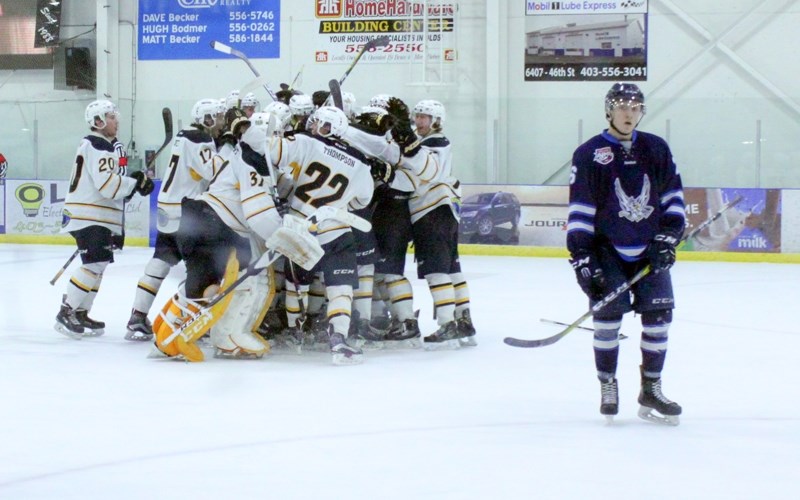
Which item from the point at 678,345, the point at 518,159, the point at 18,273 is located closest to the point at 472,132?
the point at 518,159

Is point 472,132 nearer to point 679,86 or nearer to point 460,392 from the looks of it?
point 679,86

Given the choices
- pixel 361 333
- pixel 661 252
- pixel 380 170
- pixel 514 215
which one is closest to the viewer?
pixel 661 252

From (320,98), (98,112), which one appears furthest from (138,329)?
(320,98)

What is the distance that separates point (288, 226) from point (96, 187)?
1.30m

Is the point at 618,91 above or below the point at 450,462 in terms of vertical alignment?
above

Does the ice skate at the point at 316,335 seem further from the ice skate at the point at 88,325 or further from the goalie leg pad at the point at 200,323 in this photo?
the ice skate at the point at 88,325

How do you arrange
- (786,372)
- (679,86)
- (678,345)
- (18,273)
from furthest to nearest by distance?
(679,86)
(18,273)
(678,345)
(786,372)

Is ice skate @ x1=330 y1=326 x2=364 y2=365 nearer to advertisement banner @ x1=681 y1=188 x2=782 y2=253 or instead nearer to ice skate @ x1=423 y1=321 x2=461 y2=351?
ice skate @ x1=423 y1=321 x2=461 y2=351

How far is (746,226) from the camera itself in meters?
10.5

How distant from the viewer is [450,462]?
121 inches

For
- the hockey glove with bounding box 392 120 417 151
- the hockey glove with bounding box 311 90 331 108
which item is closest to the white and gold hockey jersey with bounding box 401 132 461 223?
the hockey glove with bounding box 392 120 417 151

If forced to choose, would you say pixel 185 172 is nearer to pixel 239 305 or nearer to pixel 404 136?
pixel 239 305

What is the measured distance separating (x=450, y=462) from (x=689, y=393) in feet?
4.63

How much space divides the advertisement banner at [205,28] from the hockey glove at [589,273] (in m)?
10.5
